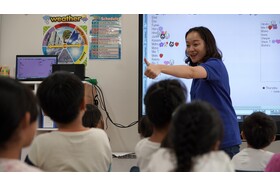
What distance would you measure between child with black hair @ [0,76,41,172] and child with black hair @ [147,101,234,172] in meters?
0.37

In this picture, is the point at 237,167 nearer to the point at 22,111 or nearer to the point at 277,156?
the point at 277,156

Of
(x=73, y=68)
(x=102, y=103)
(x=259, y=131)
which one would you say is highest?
(x=73, y=68)

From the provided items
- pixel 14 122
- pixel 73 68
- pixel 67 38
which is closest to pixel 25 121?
pixel 14 122

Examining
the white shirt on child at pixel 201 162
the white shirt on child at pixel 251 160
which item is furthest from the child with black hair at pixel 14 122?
the white shirt on child at pixel 251 160

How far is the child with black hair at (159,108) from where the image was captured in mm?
1063

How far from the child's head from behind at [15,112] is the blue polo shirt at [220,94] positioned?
0.89 meters

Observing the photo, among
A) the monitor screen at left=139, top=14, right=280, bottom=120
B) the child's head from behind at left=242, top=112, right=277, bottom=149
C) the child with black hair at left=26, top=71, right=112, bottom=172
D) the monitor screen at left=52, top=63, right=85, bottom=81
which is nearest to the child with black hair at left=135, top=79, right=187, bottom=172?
the child with black hair at left=26, top=71, right=112, bottom=172

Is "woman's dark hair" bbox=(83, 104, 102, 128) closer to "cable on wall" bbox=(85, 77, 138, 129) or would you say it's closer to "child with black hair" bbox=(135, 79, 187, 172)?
"cable on wall" bbox=(85, 77, 138, 129)

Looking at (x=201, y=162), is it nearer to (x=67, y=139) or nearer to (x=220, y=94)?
(x=67, y=139)

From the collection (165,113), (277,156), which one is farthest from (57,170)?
(277,156)

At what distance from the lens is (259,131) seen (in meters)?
1.71

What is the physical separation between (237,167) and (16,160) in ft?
3.64

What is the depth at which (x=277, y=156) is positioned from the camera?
1196mm

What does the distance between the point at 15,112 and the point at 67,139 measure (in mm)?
288
